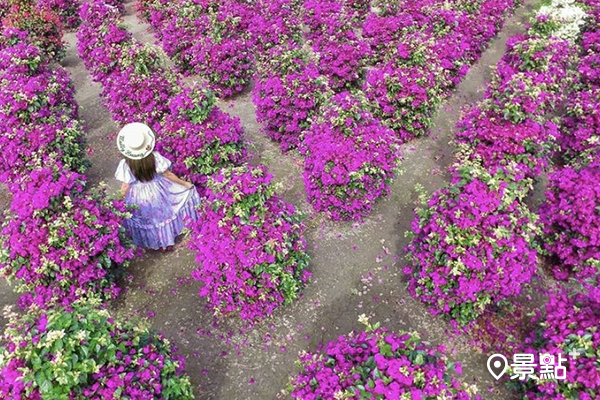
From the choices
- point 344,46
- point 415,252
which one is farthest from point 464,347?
point 344,46

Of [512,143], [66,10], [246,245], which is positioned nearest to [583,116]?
[512,143]

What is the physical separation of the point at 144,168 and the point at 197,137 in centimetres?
131

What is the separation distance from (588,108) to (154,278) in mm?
8565

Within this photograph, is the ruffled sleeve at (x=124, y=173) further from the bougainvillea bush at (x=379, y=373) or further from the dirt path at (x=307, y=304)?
the bougainvillea bush at (x=379, y=373)

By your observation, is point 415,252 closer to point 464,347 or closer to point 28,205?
point 464,347

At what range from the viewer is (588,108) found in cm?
839

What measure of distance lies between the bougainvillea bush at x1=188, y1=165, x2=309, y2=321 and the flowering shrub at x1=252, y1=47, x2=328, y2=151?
2.91 m

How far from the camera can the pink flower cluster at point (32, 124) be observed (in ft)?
25.5

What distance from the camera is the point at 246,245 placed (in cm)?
572

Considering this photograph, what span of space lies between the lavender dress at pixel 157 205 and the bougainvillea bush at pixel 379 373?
3.39 meters

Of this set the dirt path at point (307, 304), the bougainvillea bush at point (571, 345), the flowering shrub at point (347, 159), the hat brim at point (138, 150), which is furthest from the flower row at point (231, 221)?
the bougainvillea bush at point (571, 345)

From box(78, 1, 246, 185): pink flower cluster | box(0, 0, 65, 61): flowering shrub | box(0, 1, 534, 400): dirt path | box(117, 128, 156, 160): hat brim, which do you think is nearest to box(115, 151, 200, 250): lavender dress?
box(117, 128, 156, 160): hat brim

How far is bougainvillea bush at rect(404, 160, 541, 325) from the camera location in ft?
18.2

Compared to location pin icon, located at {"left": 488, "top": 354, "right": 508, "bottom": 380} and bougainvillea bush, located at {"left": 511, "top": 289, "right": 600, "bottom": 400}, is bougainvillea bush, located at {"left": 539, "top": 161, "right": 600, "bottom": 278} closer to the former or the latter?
bougainvillea bush, located at {"left": 511, "top": 289, "right": 600, "bottom": 400}
